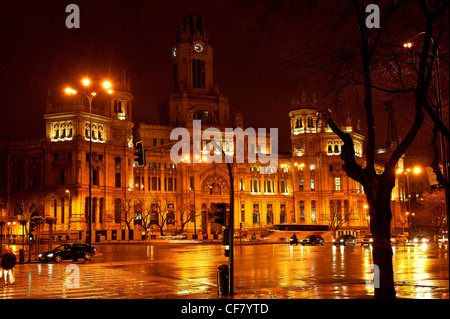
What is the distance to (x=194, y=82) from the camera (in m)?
107

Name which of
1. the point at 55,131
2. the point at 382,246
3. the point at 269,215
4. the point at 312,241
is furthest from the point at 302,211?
the point at 382,246

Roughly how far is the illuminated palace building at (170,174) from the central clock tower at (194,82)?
23 centimetres

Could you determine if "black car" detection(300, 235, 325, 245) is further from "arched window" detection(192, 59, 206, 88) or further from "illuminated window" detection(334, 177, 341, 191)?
"arched window" detection(192, 59, 206, 88)

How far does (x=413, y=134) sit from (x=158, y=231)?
81.2m

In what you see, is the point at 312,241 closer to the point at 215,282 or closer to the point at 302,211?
the point at 215,282

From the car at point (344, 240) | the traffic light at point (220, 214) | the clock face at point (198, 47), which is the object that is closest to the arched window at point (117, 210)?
the car at point (344, 240)

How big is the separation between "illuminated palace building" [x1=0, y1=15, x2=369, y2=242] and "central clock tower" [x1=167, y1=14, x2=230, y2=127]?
0.75ft

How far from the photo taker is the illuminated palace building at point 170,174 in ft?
260

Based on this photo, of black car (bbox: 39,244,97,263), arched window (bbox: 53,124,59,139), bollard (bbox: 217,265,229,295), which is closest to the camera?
bollard (bbox: 217,265,229,295)

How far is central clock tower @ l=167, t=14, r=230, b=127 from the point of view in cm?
10275

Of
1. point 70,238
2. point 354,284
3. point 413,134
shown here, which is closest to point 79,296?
point 354,284

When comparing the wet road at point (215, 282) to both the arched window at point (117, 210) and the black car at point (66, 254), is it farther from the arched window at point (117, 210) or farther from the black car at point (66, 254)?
the arched window at point (117, 210)

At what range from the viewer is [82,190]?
3071 inches

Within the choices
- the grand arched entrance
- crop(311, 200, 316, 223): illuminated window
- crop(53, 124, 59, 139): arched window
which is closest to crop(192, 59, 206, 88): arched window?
the grand arched entrance
